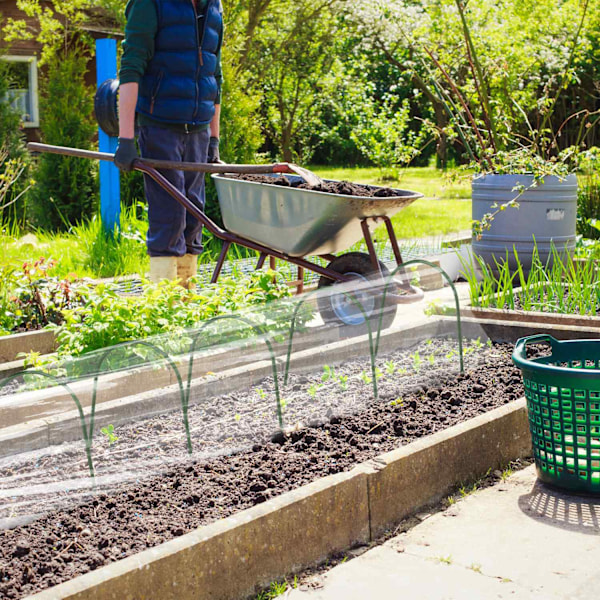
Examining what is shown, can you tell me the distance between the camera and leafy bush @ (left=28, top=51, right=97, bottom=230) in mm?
9328

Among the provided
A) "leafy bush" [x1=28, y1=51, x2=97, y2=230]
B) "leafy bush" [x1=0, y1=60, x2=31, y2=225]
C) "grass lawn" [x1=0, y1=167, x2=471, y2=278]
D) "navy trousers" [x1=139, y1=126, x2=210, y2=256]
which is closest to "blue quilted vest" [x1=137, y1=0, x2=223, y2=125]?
"navy trousers" [x1=139, y1=126, x2=210, y2=256]

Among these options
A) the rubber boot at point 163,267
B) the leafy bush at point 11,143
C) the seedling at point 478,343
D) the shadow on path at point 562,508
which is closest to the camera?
the shadow on path at point 562,508

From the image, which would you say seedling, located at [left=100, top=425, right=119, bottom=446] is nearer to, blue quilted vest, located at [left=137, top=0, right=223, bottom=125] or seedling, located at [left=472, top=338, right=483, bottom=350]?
seedling, located at [left=472, top=338, right=483, bottom=350]

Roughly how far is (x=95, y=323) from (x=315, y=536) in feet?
4.50

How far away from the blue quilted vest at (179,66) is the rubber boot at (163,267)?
0.76 metres

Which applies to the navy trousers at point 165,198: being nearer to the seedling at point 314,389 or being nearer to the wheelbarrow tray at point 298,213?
the wheelbarrow tray at point 298,213

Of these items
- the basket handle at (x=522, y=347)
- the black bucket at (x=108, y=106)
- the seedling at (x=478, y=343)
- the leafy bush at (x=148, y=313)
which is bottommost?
the seedling at (x=478, y=343)

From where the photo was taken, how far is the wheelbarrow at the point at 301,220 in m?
4.64

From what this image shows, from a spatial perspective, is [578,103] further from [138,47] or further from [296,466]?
[296,466]

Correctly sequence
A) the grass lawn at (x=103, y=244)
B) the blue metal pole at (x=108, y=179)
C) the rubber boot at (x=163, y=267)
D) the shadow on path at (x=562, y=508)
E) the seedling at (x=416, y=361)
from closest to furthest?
the shadow on path at (x=562, y=508), the seedling at (x=416, y=361), the rubber boot at (x=163, y=267), the grass lawn at (x=103, y=244), the blue metal pole at (x=108, y=179)

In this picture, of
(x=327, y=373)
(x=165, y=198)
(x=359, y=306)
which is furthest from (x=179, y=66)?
(x=327, y=373)

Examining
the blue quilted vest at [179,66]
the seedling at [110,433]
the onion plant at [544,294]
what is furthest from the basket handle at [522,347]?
the blue quilted vest at [179,66]

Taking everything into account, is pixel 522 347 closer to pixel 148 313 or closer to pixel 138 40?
pixel 148 313

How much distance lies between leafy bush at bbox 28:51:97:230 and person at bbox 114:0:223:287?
4.12 meters
